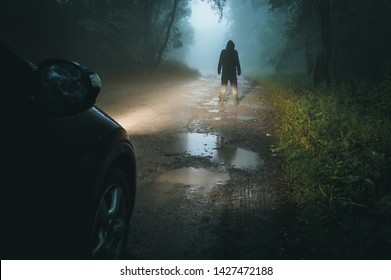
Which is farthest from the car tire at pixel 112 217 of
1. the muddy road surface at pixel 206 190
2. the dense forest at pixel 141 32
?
the dense forest at pixel 141 32

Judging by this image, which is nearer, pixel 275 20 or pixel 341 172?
pixel 341 172

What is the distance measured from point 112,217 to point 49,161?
39.4 inches

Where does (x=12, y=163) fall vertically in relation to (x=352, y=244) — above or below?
below

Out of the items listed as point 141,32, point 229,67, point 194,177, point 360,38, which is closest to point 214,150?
point 194,177

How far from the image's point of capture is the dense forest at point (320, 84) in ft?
12.1

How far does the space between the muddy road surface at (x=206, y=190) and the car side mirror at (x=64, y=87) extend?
1947 millimetres

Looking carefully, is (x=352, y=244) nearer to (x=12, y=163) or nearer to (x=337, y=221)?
(x=337, y=221)

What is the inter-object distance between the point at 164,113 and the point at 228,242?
7777 mm

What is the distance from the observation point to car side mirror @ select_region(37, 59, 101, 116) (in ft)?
5.54

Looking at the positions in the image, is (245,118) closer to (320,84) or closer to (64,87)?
(320,84)

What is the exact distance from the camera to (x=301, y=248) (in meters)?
3.25

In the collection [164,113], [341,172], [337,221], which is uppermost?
[164,113]

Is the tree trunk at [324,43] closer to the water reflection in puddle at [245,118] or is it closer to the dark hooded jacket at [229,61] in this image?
the dark hooded jacket at [229,61]

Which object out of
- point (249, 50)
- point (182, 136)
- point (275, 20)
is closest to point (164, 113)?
point (182, 136)
